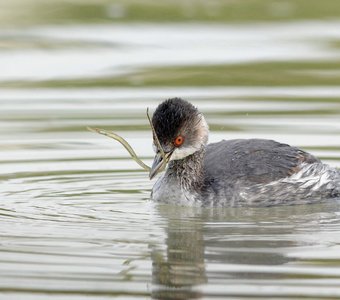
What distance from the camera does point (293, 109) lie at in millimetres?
15586

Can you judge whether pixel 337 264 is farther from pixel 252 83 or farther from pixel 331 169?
pixel 252 83

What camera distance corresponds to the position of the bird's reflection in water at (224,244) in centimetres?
895

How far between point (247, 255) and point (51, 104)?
6.91 metres

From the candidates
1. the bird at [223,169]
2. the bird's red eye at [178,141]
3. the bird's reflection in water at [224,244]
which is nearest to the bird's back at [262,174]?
the bird at [223,169]

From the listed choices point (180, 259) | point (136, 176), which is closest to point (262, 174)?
point (136, 176)

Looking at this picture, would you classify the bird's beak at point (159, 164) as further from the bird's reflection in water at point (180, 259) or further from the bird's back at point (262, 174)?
the bird's back at point (262, 174)

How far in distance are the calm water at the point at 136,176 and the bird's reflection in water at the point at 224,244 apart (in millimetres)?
15

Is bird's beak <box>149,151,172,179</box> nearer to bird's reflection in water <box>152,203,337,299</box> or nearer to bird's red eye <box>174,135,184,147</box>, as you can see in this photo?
bird's red eye <box>174,135,184,147</box>

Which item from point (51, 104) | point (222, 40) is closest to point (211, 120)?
point (51, 104)

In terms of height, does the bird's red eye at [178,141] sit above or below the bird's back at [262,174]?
above

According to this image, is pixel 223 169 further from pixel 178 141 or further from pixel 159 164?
pixel 159 164

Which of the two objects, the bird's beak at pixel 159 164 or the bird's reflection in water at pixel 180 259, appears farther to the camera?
the bird's beak at pixel 159 164

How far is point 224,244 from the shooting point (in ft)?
33.0

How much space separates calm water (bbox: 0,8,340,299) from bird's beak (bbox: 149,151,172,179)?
0.34 m
